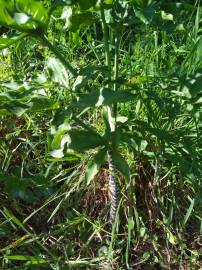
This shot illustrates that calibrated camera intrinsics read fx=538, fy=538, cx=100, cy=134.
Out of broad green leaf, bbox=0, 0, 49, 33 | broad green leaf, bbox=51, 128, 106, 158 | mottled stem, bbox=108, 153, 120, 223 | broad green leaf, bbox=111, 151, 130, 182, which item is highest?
broad green leaf, bbox=0, 0, 49, 33

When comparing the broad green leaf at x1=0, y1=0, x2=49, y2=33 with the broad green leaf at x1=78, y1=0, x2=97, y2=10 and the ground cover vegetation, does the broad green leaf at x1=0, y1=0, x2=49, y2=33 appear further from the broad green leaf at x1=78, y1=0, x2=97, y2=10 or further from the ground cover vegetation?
the ground cover vegetation

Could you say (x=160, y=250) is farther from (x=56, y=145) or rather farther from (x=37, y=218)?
(x=56, y=145)

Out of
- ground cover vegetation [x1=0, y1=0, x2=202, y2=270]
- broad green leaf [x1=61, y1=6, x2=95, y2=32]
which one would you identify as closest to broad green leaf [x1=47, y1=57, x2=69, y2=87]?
ground cover vegetation [x1=0, y1=0, x2=202, y2=270]

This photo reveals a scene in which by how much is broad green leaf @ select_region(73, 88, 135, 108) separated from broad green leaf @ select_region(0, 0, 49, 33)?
0.17m

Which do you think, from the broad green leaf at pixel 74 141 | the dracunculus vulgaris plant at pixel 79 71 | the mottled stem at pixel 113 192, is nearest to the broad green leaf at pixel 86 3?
the dracunculus vulgaris plant at pixel 79 71

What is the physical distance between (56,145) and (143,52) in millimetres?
668

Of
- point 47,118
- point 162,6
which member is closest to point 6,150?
point 47,118

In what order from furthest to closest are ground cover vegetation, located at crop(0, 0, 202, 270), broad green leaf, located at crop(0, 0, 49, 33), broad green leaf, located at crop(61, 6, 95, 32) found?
ground cover vegetation, located at crop(0, 0, 202, 270)
broad green leaf, located at crop(61, 6, 95, 32)
broad green leaf, located at crop(0, 0, 49, 33)

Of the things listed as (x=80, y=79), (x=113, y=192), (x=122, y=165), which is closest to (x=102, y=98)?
(x=80, y=79)

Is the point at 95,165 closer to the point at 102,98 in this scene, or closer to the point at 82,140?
the point at 82,140

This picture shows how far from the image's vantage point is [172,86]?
1333mm

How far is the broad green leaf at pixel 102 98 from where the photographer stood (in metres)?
1.10

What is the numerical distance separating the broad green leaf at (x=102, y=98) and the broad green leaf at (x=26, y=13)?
166mm

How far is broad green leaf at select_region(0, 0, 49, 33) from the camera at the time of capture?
1.04 metres
